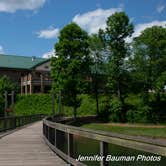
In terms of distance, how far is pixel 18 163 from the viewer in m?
10.7

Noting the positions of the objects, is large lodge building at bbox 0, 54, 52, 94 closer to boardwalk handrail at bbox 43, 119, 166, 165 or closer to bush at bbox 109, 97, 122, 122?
bush at bbox 109, 97, 122, 122

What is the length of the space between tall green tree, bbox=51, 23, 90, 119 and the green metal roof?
36480 mm

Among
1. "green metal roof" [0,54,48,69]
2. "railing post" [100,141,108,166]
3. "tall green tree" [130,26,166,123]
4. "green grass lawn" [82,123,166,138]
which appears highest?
Result: "green metal roof" [0,54,48,69]

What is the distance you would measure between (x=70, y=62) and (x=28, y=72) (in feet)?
120

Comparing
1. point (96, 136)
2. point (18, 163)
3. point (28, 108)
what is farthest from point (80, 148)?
point (28, 108)

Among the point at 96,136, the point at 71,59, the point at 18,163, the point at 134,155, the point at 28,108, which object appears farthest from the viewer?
the point at 28,108

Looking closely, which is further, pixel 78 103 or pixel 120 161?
pixel 78 103

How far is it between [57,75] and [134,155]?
4619 cm

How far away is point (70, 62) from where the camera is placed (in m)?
53.6

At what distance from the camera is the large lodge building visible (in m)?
81.5

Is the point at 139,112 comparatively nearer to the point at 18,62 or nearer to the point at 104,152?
the point at 18,62

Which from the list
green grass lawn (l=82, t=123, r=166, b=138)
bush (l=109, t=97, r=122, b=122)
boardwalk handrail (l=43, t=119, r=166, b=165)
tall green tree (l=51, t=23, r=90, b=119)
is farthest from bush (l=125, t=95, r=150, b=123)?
boardwalk handrail (l=43, t=119, r=166, b=165)

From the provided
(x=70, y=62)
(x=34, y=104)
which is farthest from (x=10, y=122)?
(x=34, y=104)

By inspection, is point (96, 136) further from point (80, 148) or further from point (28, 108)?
point (28, 108)
